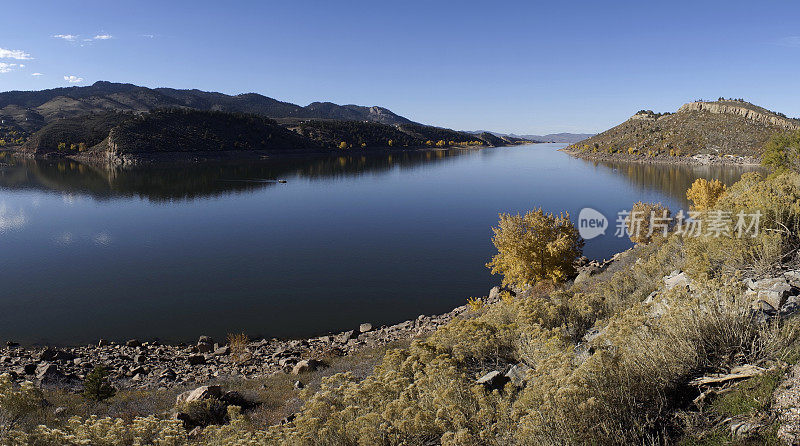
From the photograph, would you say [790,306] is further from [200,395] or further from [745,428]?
[200,395]

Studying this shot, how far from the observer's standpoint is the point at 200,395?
888 centimetres

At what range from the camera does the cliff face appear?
8331 cm

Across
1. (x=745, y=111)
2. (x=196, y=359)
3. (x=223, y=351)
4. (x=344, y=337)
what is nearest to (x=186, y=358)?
(x=196, y=359)

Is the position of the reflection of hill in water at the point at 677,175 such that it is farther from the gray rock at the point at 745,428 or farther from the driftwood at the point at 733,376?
the gray rock at the point at 745,428

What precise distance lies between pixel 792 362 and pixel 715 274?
12.8ft

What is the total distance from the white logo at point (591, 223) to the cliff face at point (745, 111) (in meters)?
62.8

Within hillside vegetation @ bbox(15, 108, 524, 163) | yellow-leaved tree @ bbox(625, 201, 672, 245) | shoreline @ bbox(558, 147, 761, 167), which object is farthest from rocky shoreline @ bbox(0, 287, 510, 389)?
hillside vegetation @ bbox(15, 108, 524, 163)

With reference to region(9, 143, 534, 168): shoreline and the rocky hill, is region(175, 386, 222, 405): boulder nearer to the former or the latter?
region(9, 143, 534, 168): shoreline

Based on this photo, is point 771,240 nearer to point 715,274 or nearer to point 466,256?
point 715,274

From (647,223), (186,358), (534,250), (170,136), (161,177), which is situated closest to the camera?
(186,358)

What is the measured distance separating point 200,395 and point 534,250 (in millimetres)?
12280

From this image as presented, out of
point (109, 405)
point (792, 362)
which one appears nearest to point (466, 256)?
point (109, 405)

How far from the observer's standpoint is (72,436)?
473cm

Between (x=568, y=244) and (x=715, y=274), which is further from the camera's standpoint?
(x=568, y=244)
